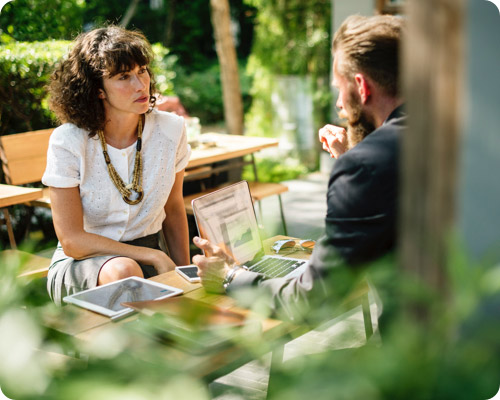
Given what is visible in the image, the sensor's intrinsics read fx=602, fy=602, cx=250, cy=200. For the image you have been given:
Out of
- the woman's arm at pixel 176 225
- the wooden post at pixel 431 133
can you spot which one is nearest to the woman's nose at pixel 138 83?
the woman's arm at pixel 176 225

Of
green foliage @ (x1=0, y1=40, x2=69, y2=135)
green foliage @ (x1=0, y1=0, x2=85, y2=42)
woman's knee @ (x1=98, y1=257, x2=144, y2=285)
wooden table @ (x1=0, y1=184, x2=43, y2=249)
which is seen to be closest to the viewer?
woman's knee @ (x1=98, y1=257, x2=144, y2=285)

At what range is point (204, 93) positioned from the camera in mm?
13359

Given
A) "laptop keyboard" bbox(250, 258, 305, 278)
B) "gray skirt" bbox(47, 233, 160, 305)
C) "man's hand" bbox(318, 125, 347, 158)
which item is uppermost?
"man's hand" bbox(318, 125, 347, 158)

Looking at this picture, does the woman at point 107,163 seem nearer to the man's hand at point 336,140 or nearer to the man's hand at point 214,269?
the man's hand at point 214,269

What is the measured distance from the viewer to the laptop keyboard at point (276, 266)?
226 centimetres

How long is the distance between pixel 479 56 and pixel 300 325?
1495mm

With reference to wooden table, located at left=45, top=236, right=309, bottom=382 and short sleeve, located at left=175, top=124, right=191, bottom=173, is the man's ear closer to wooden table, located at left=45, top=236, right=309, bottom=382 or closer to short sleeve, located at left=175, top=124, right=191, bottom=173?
wooden table, located at left=45, top=236, right=309, bottom=382

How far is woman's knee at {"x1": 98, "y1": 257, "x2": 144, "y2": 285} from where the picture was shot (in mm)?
2477

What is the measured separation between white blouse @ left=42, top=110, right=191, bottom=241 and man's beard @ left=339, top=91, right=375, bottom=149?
3.68ft

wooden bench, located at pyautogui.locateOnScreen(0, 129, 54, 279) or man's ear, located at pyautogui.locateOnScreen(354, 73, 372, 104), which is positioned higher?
man's ear, located at pyautogui.locateOnScreen(354, 73, 372, 104)

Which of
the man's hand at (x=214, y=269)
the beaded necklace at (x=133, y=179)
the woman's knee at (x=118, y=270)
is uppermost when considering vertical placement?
the beaded necklace at (x=133, y=179)

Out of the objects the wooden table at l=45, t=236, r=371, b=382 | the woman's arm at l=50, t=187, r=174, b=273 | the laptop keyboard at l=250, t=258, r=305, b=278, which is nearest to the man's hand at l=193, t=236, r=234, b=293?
the wooden table at l=45, t=236, r=371, b=382

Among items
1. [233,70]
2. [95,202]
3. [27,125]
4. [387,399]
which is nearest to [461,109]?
[387,399]

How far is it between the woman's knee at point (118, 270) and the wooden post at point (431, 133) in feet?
5.52
